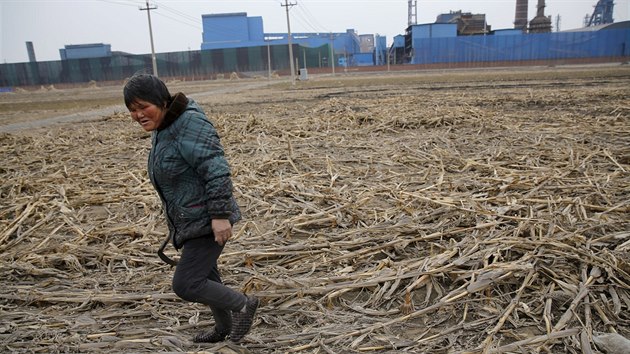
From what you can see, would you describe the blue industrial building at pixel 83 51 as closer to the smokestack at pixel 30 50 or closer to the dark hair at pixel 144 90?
the smokestack at pixel 30 50

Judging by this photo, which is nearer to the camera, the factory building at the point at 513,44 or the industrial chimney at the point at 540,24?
the factory building at the point at 513,44

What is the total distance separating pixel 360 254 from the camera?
3.49 metres

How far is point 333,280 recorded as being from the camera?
3111 millimetres

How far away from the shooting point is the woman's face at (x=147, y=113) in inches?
86.4

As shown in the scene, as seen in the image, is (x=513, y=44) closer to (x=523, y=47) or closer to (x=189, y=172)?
(x=523, y=47)

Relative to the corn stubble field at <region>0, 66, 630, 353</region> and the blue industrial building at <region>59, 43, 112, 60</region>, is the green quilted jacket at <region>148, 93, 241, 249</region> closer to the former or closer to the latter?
the corn stubble field at <region>0, 66, 630, 353</region>

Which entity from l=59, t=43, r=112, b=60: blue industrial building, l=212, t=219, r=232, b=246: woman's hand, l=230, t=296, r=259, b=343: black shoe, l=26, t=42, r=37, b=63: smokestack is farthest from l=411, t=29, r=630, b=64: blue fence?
l=26, t=42, r=37, b=63: smokestack

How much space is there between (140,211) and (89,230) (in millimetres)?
690

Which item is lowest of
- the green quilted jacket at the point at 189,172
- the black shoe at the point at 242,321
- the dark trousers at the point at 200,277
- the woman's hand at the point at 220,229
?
the black shoe at the point at 242,321

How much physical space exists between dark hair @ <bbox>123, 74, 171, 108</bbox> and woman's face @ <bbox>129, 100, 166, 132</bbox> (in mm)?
21

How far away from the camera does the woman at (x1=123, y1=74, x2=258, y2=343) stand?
2.21 metres

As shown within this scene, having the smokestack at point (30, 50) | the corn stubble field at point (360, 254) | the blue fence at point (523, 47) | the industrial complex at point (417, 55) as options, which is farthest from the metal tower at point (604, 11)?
the smokestack at point (30, 50)

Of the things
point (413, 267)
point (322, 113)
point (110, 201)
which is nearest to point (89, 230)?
point (110, 201)

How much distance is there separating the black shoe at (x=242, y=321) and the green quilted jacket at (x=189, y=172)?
0.57 m
